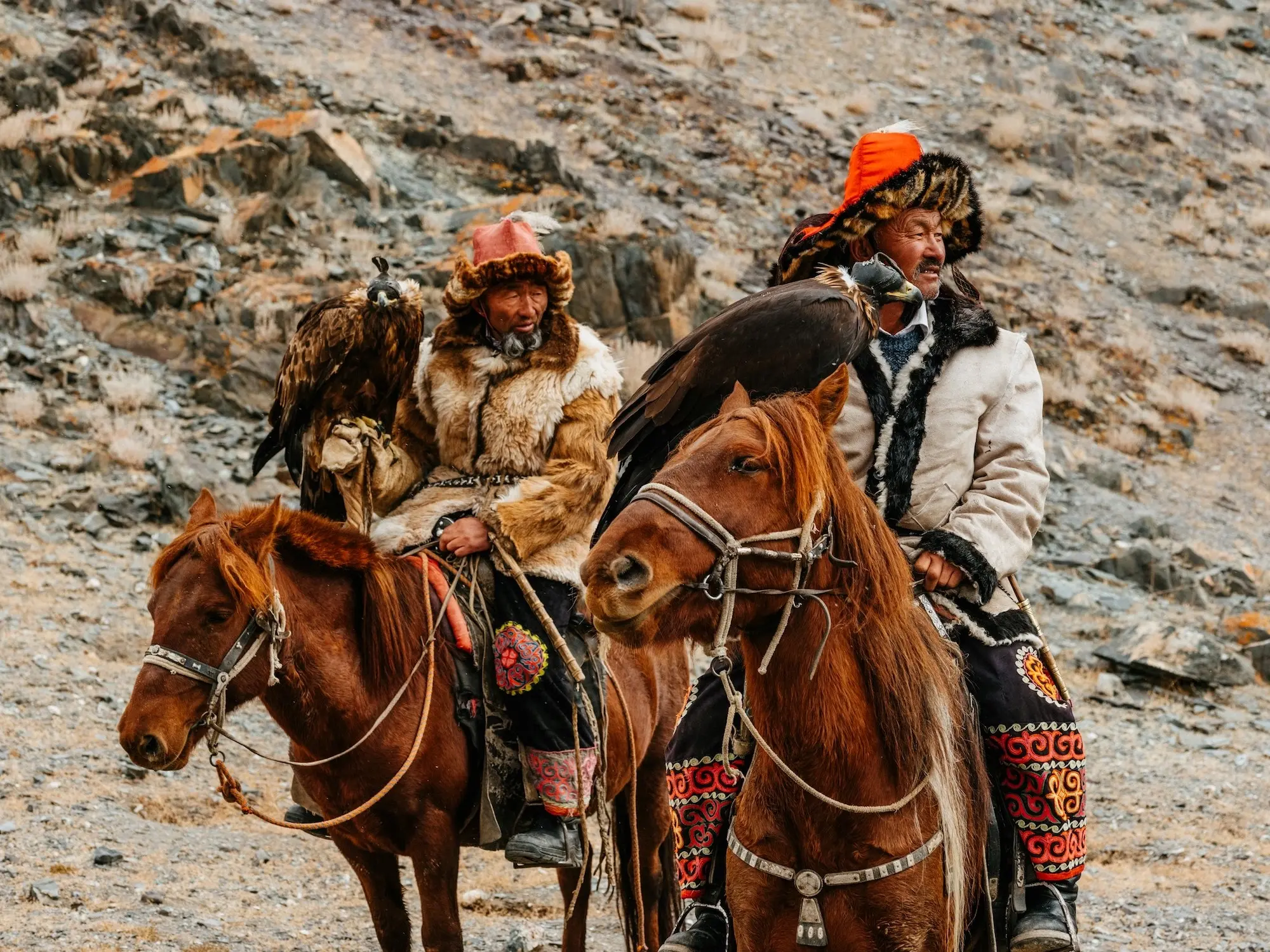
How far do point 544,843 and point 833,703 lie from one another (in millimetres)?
2544

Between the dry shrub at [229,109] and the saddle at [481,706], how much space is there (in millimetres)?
15112

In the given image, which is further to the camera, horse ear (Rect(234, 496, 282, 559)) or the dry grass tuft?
the dry grass tuft

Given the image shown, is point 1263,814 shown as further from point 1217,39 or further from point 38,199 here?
point 1217,39

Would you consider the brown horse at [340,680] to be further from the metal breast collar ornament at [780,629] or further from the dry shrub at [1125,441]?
the dry shrub at [1125,441]

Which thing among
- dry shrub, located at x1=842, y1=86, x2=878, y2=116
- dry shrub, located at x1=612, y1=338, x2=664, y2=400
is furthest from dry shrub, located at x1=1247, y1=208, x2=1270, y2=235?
dry shrub, located at x1=612, y1=338, x2=664, y2=400

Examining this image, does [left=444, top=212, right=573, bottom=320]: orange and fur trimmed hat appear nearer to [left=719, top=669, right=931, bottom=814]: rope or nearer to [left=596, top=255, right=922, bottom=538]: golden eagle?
[left=596, top=255, right=922, bottom=538]: golden eagle

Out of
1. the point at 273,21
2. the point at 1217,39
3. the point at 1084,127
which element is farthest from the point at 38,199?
the point at 1217,39

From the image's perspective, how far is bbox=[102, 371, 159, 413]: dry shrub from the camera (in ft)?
43.6

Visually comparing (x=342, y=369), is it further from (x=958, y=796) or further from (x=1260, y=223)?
(x=1260, y=223)

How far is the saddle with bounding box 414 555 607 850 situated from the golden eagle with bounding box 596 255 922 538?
1603 mm

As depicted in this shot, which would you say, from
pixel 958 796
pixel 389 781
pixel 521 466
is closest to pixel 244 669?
pixel 389 781

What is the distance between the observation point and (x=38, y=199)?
1678cm

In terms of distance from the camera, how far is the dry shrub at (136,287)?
14812 mm

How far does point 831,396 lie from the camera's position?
348cm
